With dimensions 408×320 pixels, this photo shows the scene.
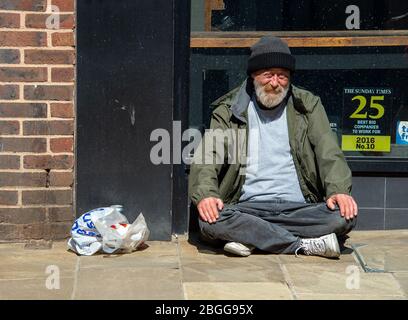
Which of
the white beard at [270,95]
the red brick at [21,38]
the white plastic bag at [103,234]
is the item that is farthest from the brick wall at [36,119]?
the white beard at [270,95]

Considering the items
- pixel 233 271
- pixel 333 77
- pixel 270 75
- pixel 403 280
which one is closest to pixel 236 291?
pixel 233 271

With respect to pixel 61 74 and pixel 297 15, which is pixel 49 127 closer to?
pixel 61 74

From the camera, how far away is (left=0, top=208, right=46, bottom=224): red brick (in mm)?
5461

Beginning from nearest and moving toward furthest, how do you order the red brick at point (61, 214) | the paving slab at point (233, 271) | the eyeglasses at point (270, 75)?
the paving slab at point (233, 271)
the eyeglasses at point (270, 75)
the red brick at point (61, 214)

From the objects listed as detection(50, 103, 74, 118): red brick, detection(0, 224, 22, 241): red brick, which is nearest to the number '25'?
detection(50, 103, 74, 118): red brick

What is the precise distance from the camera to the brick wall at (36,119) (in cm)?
534

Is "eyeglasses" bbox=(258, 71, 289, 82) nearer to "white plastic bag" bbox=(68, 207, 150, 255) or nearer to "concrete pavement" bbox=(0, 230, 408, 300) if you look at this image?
"concrete pavement" bbox=(0, 230, 408, 300)

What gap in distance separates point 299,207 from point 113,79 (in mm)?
1444

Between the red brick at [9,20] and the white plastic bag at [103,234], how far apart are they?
4.21 ft

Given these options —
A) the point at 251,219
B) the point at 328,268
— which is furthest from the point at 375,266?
the point at 251,219

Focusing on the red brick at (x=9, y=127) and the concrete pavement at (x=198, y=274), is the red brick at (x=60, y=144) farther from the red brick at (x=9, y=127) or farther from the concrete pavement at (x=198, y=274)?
the concrete pavement at (x=198, y=274)

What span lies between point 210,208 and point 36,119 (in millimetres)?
1268

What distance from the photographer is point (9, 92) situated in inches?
212

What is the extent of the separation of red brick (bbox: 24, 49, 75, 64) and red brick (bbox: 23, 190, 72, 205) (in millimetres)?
836
